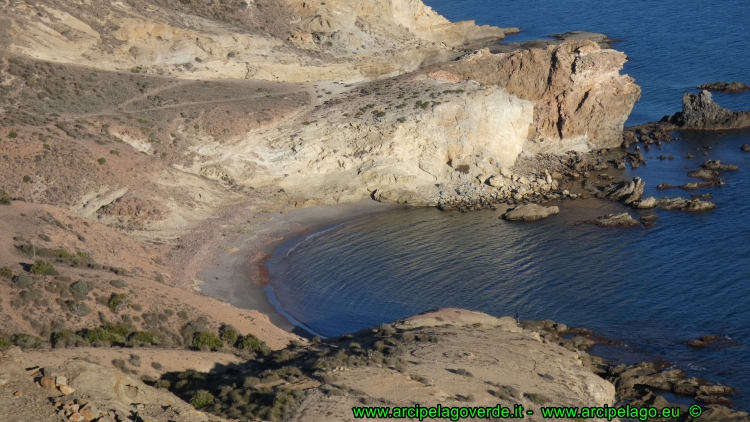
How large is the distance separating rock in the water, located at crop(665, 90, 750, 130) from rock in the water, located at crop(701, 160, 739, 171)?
39.7ft

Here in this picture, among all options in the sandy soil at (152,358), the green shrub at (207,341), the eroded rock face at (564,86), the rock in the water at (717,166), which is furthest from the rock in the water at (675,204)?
the sandy soil at (152,358)

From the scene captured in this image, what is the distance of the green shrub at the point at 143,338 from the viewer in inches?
1566

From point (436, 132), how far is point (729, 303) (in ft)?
99.0

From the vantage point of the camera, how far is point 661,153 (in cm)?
8806

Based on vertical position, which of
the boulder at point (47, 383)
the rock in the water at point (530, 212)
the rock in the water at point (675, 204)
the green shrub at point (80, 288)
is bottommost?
the boulder at point (47, 383)

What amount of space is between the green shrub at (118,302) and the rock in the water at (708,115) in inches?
2742

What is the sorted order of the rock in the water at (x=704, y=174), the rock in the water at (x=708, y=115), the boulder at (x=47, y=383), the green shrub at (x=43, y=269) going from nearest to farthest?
the boulder at (x=47, y=383) → the green shrub at (x=43, y=269) → the rock in the water at (x=704, y=174) → the rock in the water at (x=708, y=115)

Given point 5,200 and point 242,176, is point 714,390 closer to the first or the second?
point 5,200

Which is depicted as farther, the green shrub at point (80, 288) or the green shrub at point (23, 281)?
the green shrub at point (80, 288)

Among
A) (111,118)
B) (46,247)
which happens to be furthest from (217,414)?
(111,118)

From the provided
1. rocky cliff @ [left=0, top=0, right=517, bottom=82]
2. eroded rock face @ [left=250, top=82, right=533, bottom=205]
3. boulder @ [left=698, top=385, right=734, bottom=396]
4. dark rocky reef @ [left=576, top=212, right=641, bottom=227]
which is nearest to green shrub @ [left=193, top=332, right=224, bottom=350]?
boulder @ [left=698, top=385, right=734, bottom=396]

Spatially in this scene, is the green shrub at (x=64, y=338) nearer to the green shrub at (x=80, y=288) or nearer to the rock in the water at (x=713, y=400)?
the green shrub at (x=80, y=288)

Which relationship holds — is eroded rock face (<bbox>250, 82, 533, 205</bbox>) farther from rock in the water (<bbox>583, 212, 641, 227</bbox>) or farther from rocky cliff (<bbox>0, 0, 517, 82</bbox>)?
rock in the water (<bbox>583, 212, 641, 227</bbox>)

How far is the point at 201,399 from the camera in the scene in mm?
33188
